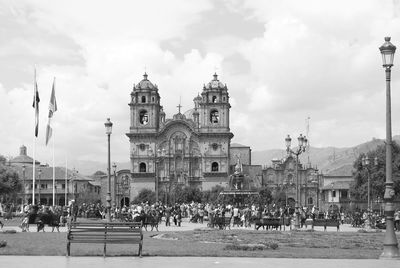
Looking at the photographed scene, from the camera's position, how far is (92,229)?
61.1 feet

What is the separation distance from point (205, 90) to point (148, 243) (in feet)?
348

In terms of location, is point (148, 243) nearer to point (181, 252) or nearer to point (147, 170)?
point (181, 252)

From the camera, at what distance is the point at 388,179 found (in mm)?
19938

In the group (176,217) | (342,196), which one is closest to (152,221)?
(176,217)

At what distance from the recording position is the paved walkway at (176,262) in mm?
15945

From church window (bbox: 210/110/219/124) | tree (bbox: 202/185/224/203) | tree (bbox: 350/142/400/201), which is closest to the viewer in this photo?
tree (bbox: 350/142/400/201)

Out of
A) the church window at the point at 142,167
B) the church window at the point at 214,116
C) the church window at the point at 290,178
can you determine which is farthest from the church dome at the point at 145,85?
the church window at the point at 290,178

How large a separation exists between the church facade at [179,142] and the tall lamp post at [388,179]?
10822 cm

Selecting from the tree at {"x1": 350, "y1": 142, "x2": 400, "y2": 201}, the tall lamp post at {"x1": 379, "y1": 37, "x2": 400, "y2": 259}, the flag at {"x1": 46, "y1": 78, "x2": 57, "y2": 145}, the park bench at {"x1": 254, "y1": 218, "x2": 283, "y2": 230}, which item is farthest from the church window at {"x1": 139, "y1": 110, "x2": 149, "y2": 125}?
the tall lamp post at {"x1": 379, "y1": 37, "x2": 400, "y2": 259}

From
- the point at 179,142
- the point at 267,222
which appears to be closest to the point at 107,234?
the point at 267,222

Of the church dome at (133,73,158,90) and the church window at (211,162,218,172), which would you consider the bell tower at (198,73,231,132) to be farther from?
the church dome at (133,73,158,90)

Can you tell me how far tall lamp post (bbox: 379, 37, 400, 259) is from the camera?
18.9 meters

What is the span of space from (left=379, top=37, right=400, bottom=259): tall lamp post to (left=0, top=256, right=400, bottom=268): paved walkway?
3.21ft

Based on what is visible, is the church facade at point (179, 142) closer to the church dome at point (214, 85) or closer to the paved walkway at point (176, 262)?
the church dome at point (214, 85)
